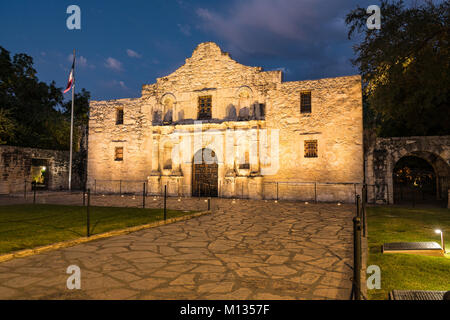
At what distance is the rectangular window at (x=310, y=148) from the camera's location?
1678 cm

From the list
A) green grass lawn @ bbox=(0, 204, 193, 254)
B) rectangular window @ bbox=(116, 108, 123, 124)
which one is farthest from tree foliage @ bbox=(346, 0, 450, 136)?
rectangular window @ bbox=(116, 108, 123, 124)

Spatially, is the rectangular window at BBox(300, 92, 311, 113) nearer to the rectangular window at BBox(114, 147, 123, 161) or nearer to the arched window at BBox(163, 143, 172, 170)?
the arched window at BBox(163, 143, 172, 170)

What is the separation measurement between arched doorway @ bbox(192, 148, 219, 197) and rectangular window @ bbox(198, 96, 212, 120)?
7.55ft

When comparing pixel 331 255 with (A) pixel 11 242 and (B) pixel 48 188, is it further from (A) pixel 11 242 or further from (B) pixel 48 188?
(B) pixel 48 188

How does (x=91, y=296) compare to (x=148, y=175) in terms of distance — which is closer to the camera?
(x=91, y=296)

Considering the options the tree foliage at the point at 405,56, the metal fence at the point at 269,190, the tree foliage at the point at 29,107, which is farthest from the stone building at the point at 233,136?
the tree foliage at the point at 29,107

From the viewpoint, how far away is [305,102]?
17.4 metres

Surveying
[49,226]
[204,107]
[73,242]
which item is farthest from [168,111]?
[73,242]

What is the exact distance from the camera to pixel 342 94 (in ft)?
53.7

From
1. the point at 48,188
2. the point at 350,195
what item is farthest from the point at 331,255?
the point at 48,188

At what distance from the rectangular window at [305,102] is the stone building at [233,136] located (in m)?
0.06

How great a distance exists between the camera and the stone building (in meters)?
16.3
